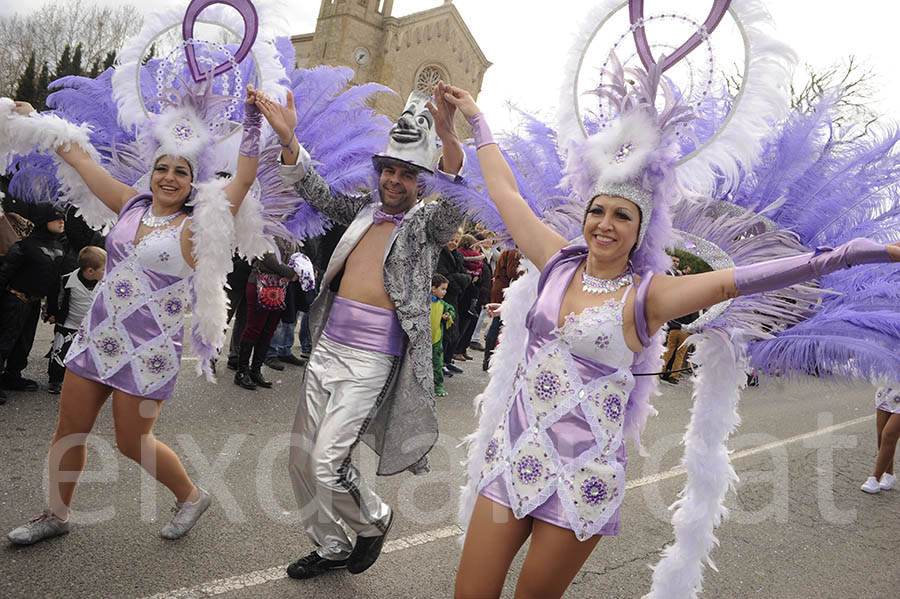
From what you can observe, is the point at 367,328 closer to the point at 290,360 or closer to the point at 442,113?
the point at 442,113

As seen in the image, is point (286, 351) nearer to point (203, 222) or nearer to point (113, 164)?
point (113, 164)

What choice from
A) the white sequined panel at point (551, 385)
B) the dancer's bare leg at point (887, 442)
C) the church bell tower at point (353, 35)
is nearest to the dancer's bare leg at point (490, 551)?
the white sequined panel at point (551, 385)

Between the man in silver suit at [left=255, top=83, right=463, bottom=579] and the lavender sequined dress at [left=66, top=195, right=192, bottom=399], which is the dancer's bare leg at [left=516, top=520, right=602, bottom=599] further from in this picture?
the lavender sequined dress at [left=66, top=195, right=192, bottom=399]

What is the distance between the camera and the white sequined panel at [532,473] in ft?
7.34

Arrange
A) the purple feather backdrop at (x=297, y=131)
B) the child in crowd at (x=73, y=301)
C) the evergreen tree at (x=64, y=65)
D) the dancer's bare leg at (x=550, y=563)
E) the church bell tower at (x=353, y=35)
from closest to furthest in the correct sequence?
the dancer's bare leg at (x=550, y=563), the purple feather backdrop at (x=297, y=131), the child in crowd at (x=73, y=301), the evergreen tree at (x=64, y=65), the church bell tower at (x=353, y=35)

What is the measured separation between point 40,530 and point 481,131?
2663 mm

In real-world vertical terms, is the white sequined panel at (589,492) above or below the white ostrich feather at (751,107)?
below

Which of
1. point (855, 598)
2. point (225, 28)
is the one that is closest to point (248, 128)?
point (225, 28)

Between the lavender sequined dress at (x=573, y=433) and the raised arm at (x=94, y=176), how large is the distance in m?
2.27

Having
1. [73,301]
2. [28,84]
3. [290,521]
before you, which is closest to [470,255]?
[73,301]

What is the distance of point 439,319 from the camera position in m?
7.02

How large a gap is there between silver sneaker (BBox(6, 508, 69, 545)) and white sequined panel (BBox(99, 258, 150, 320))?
1012 millimetres

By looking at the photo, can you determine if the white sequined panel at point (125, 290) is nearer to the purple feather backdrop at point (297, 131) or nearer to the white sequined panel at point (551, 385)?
the purple feather backdrop at point (297, 131)

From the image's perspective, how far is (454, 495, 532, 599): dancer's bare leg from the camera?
2.23 metres
